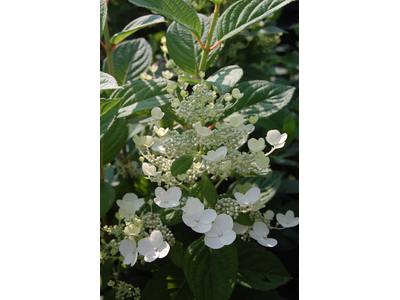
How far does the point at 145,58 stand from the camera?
1.15 metres

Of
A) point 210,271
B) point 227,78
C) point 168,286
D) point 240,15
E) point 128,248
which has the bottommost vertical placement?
point 168,286

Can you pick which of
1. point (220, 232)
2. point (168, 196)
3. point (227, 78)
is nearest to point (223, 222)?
point (220, 232)

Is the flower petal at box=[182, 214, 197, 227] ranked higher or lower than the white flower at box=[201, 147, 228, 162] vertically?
lower

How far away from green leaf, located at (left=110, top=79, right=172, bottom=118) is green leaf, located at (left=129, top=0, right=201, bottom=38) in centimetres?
15

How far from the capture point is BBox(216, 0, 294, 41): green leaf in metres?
0.81

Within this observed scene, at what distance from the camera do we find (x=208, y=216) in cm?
Answer: 66

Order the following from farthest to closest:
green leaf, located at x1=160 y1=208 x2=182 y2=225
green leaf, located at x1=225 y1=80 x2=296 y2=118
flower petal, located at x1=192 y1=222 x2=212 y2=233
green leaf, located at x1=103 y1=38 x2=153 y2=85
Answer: green leaf, located at x1=103 y1=38 x2=153 y2=85 < green leaf, located at x1=225 y1=80 x2=296 y2=118 < green leaf, located at x1=160 y1=208 x2=182 y2=225 < flower petal, located at x1=192 y1=222 x2=212 y2=233

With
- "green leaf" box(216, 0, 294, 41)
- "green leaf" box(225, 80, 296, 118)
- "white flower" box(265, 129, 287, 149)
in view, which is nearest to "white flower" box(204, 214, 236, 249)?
"white flower" box(265, 129, 287, 149)

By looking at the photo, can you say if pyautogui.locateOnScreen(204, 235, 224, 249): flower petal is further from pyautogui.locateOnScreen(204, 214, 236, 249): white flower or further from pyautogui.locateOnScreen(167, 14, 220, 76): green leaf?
pyautogui.locateOnScreen(167, 14, 220, 76): green leaf

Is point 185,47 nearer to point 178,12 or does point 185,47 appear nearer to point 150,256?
point 178,12

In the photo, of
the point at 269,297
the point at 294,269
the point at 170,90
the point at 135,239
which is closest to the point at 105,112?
the point at 170,90

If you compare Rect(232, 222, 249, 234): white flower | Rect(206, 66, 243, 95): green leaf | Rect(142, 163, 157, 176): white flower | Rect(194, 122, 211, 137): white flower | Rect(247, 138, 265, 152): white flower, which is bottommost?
Rect(232, 222, 249, 234): white flower

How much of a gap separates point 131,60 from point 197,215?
2.21 ft

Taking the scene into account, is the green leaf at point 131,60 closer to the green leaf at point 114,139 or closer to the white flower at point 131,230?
the green leaf at point 114,139
